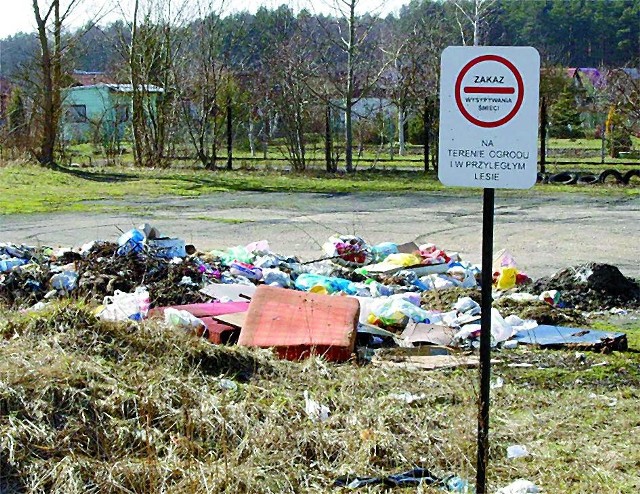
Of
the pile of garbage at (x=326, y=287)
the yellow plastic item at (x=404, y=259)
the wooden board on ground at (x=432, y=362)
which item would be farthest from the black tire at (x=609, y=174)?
the wooden board on ground at (x=432, y=362)

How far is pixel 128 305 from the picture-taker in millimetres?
7562

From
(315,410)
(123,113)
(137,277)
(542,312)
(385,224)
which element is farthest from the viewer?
(123,113)

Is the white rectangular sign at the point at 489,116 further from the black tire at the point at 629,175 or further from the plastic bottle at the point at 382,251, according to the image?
the black tire at the point at 629,175

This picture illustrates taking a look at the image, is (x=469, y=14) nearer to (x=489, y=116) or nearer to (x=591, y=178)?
(x=591, y=178)

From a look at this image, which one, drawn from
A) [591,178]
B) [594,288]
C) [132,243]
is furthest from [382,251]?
[591,178]

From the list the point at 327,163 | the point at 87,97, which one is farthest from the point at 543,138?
the point at 87,97

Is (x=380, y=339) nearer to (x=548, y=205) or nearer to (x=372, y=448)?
(x=372, y=448)

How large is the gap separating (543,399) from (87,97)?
179 feet

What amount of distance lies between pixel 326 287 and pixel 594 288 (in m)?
2.50

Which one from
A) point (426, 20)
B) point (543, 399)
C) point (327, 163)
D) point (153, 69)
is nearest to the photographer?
point (543, 399)

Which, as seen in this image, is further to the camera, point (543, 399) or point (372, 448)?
point (543, 399)

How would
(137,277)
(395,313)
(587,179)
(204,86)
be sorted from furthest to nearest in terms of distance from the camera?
(204,86) → (587,179) → (137,277) → (395,313)

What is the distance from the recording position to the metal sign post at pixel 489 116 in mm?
3961

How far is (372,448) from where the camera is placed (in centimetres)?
448
